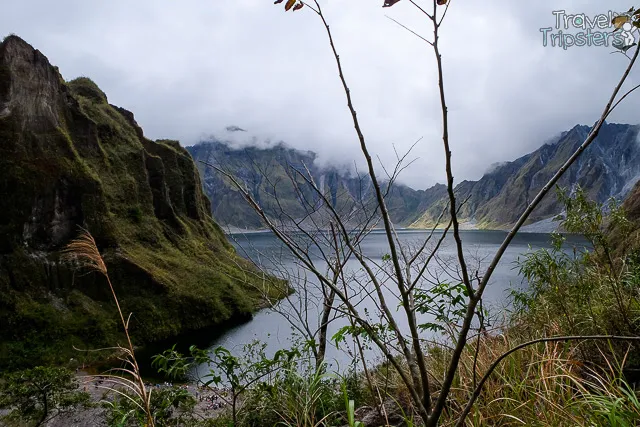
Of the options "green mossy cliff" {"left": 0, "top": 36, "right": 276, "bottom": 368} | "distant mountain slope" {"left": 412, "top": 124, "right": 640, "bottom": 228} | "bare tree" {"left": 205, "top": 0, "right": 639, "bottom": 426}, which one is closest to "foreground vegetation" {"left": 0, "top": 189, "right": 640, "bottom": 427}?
"bare tree" {"left": 205, "top": 0, "right": 639, "bottom": 426}

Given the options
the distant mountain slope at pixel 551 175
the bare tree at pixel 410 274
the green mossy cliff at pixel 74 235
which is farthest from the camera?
the distant mountain slope at pixel 551 175

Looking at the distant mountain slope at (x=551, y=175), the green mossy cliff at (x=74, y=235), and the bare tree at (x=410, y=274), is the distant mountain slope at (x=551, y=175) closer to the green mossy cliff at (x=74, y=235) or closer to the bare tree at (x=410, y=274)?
the green mossy cliff at (x=74, y=235)

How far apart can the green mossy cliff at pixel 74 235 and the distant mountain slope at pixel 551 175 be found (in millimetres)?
101568

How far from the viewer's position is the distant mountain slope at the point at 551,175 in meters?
138

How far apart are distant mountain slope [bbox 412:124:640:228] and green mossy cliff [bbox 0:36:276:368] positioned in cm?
10157

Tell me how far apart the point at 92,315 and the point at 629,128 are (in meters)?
195

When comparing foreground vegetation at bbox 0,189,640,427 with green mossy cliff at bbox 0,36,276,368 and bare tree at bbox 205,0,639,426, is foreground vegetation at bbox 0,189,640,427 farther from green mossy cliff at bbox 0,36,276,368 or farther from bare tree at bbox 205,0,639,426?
green mossy cliff at bbox 0,36,276,368

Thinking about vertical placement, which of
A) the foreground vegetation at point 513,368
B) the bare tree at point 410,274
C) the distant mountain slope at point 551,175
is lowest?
the foreground vegetation at point 513,368

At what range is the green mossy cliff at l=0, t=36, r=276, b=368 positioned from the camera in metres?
20.6

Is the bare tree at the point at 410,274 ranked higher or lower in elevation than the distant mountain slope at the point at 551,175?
lower

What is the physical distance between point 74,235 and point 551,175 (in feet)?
559

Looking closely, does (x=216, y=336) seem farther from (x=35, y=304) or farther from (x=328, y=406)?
(x=328, y=406)

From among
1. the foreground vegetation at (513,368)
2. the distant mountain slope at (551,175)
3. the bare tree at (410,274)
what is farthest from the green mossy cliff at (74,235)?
the distant mountain slope at (551,175)

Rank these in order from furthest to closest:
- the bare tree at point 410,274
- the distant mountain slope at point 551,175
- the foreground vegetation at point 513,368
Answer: the distant mountain slope at point 551,175 < the foreground vegetation at point 513,368 < the bare tree at point 410,274
